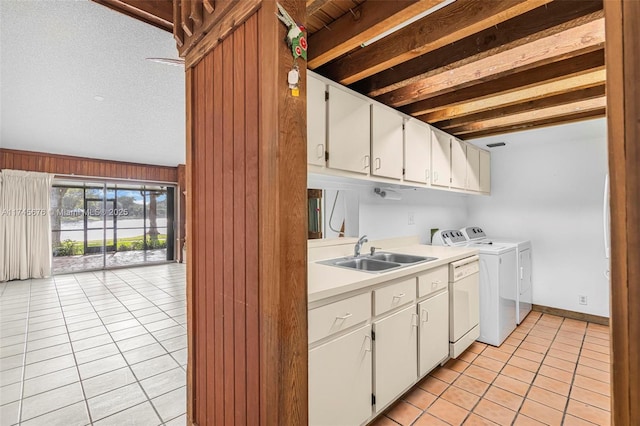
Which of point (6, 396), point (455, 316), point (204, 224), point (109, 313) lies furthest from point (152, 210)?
point (455, 316)

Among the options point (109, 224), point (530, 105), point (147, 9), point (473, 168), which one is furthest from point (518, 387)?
point (109, 224)

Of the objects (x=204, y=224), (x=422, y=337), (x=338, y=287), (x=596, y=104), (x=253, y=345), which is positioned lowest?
(x=422, y=337)

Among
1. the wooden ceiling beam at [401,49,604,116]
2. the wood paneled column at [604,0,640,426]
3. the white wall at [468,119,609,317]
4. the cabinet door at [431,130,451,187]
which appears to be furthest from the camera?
the white wall at [468,119,609,317]

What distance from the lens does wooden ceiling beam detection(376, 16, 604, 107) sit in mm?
1708

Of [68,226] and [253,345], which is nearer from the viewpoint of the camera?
[253,345]

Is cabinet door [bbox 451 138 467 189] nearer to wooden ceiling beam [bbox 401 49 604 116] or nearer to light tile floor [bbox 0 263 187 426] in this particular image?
wooden ceiling beam [bbox 401 49 604 116]

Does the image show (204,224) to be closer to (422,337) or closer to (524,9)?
(422,337)

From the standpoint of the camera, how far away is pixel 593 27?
5.47ft

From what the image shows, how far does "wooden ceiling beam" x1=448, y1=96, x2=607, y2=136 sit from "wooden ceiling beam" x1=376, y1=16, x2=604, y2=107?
992mm

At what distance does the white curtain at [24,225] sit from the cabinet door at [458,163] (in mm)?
7050

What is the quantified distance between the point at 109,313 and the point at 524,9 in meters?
4.87

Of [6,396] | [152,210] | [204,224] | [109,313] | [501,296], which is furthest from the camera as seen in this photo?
[152,210]

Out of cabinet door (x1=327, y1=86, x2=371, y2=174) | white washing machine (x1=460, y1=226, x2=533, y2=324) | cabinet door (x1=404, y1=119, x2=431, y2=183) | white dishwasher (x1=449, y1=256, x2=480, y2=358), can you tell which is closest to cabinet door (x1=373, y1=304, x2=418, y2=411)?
white dishwasher (x1=449, y1=256, x2=480, y2=358)

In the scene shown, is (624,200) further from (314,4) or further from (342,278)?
(314,4)
